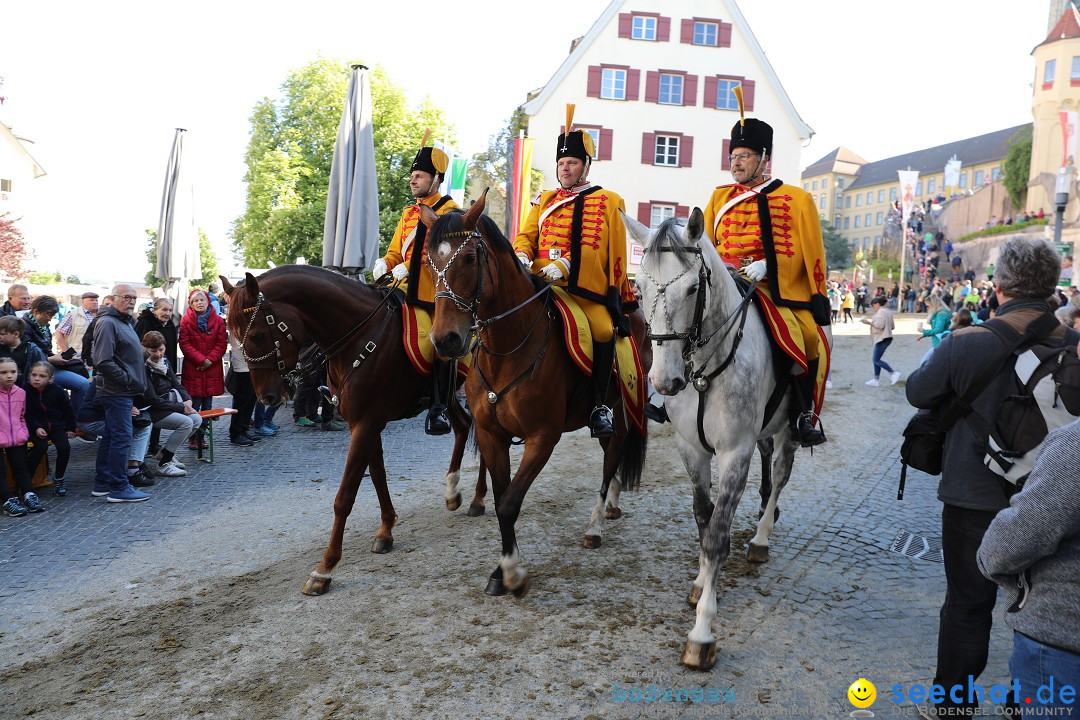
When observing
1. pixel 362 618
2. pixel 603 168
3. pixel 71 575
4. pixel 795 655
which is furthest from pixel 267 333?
pixel 603 168

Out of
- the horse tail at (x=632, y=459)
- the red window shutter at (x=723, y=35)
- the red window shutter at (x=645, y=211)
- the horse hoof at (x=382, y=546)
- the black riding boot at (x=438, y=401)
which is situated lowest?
the horse hoof at (x=382, y=546)

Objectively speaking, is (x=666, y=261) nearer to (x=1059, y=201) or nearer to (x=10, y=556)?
(x=10, y=556)

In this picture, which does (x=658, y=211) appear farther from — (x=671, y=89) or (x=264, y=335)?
(x=264, y=335)

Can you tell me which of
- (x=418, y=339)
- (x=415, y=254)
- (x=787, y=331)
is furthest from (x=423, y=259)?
(x=787, y=331)

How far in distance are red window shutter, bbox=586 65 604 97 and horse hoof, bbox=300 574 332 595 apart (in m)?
28.2

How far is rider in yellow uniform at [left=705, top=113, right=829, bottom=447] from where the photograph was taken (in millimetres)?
4641

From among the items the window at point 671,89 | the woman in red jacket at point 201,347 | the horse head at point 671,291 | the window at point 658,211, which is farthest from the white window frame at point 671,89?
the horse head at point 671,291

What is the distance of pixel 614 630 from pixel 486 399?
1.54 m

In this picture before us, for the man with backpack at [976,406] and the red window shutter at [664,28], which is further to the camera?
the red window shutter at [664,28]

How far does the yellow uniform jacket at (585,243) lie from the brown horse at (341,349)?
3.97 ft

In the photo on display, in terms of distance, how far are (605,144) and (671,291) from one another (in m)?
27.5

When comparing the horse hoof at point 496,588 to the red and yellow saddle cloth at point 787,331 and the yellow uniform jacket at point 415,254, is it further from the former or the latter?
the red and yellow saddle cloth at point 787,331

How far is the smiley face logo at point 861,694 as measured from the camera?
131 inches

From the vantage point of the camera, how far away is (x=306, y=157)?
29.1m
